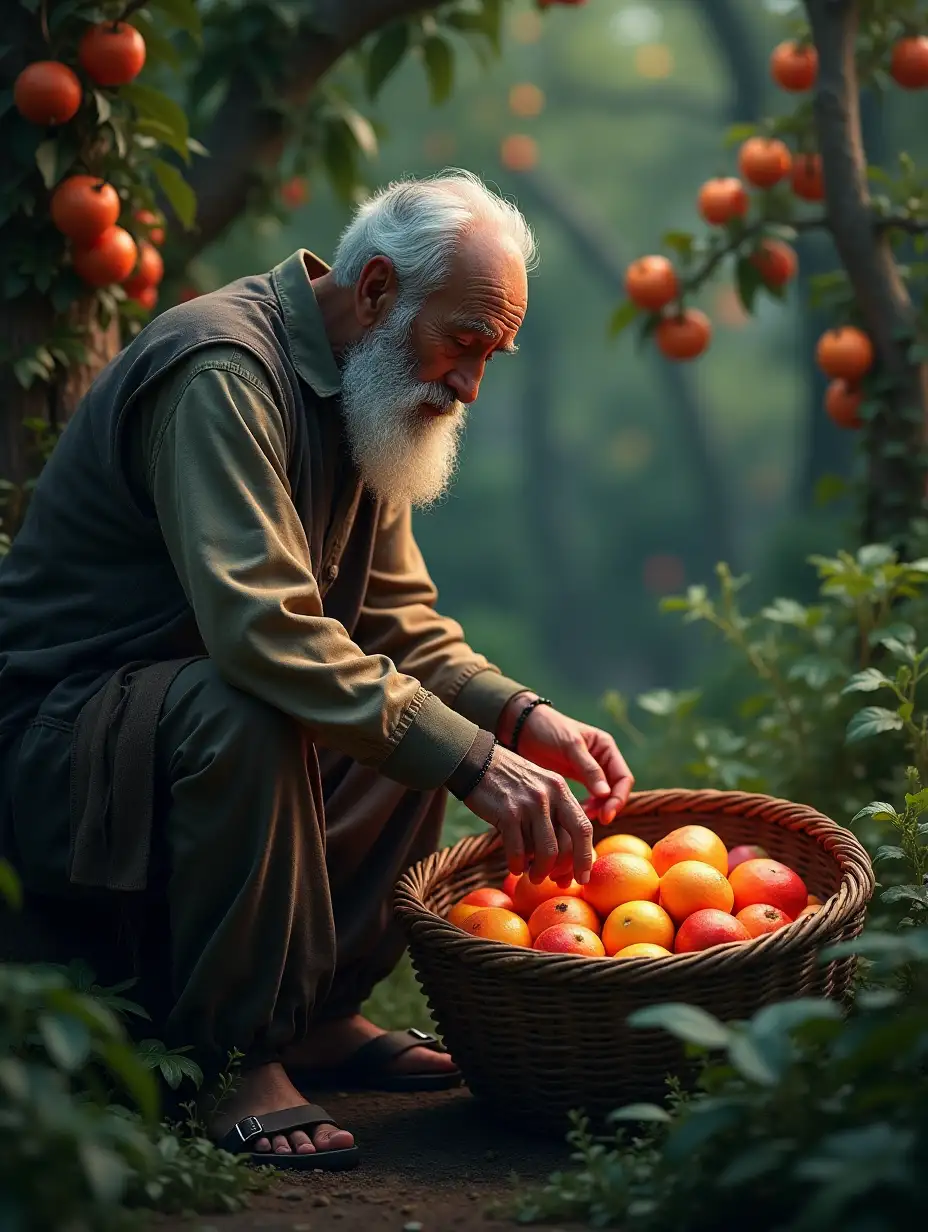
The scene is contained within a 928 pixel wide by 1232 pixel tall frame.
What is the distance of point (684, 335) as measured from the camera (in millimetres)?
4508

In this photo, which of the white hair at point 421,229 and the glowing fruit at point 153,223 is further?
the glowing fruit at point 153,223

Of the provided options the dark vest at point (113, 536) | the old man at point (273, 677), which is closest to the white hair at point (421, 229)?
the old man at point (273, 677)

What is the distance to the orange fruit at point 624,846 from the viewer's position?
2.98m

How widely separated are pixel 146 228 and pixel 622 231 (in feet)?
61.6

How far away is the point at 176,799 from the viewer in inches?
102

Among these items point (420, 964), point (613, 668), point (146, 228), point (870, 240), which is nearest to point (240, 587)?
point (420, 964)

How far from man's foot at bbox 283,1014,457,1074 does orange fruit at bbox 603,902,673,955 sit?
1.77 feet

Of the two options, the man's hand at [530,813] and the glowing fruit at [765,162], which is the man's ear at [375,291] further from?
the glowing fruit at [765,162]

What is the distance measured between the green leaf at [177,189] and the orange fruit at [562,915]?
7.00 ft

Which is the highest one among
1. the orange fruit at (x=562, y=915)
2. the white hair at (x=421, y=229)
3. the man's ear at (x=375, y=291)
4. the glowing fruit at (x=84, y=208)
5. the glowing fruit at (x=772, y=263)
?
the glowing fruit at (x=84, y=208)

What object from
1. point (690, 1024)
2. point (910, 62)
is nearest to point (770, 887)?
point (690, 1024)

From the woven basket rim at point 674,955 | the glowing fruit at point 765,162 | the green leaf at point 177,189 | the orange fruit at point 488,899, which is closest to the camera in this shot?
the woven basket rim at point 674,955

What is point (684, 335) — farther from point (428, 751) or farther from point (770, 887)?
point (428, 751)

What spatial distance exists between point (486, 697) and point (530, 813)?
0.53 metres
